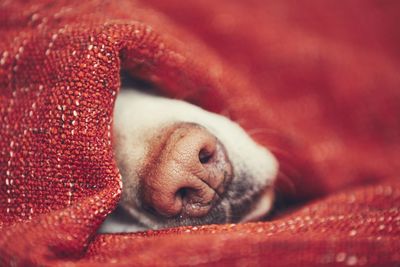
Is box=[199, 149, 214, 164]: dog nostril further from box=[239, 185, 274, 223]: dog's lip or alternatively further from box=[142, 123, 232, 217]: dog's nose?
box=[239, 185, 274, 223]: dog's lip

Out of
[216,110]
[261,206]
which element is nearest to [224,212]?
[261,206]

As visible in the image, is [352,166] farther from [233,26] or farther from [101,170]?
[101,170]

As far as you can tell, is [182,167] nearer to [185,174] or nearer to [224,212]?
[185,174]

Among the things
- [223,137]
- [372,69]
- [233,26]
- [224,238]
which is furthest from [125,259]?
[372,69]

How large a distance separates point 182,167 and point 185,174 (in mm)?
13

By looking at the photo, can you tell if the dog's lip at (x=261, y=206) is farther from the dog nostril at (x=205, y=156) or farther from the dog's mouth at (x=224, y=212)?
the dog nostril at (x=205, y=156)

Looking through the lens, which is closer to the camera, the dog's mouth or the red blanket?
the red blanket

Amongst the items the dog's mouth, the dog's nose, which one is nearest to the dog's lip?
the dog's mouth

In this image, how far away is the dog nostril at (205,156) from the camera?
0.79 meters

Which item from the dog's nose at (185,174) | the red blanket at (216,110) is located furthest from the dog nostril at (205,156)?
the red blanket at (216,110)

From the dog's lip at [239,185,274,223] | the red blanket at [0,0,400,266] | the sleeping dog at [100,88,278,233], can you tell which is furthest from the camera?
the dog's lip at [239,185,274,223]

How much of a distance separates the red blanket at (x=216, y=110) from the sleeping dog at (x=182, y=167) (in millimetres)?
55

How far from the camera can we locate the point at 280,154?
1070 mm

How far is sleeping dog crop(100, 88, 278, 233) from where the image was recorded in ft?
2.46
